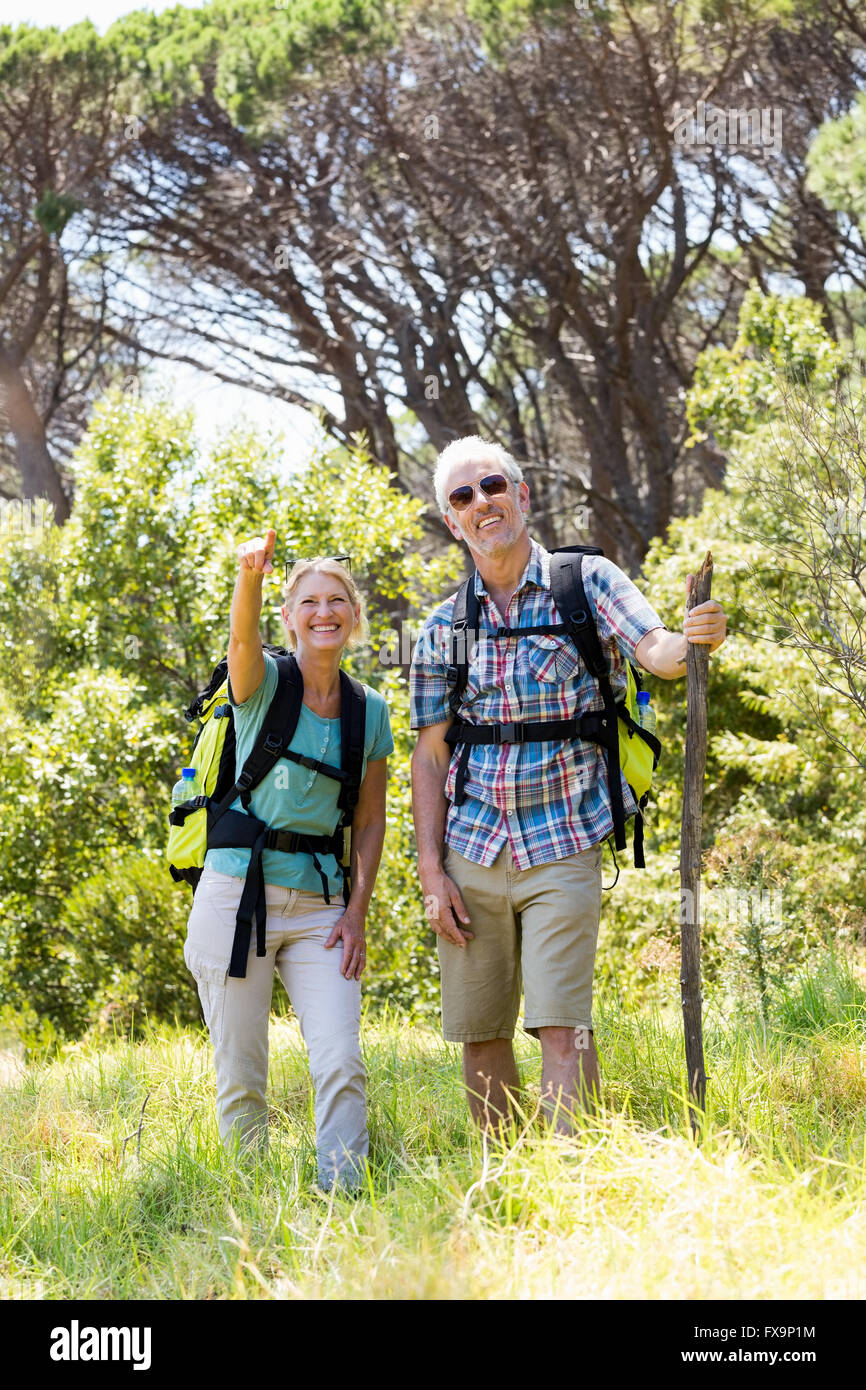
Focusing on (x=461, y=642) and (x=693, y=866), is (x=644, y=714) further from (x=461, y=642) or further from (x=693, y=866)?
(x=461, y=642)

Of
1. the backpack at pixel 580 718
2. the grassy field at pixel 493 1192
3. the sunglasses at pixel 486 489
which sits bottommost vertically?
the grassy field at pixel 493 1192

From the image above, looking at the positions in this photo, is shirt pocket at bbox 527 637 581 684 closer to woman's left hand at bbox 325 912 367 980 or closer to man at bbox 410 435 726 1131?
man at bbox 410 435 726 1131

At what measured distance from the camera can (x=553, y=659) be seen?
10.4 ft

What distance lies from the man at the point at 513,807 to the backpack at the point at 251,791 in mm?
266

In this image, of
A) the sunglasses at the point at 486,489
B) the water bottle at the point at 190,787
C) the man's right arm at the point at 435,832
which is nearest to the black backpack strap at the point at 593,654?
the sunglasses at the point at 486,489

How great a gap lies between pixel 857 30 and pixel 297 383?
288 inches

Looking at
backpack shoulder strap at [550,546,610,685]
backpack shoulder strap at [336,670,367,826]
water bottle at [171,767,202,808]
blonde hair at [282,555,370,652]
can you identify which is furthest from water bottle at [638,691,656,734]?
water bottle at [171,767,202,808]

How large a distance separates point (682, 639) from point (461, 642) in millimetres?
626

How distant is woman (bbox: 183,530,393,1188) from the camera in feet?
10.7

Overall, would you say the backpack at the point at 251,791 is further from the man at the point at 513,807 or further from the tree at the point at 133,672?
the tree at the point at 133,672

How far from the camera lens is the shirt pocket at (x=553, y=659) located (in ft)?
10.3

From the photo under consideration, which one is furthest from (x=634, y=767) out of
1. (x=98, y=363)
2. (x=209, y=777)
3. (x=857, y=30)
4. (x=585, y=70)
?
(x=98, y=363)

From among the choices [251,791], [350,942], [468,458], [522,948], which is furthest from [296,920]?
[468,458]

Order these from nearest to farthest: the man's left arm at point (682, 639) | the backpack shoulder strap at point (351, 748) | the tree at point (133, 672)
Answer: the man's left arm at point (682, 639) → the backpack shoulder strap at point (351, 748) → the tree at point (133, 672)
